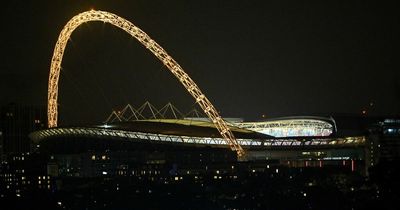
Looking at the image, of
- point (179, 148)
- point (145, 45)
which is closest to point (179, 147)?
point (179, 148)

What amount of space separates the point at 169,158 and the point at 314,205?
121 feet

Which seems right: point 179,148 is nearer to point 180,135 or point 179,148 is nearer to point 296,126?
point 180,135

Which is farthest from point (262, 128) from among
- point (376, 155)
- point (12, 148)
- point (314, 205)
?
point (314, 205)

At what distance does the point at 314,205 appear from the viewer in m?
56.3

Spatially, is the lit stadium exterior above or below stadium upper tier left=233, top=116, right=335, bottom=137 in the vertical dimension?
below

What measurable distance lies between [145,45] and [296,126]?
43535 mm

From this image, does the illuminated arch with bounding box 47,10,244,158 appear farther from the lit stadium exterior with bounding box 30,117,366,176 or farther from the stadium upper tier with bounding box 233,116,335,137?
the stadium upper tier with bounding box 233,116,335,137

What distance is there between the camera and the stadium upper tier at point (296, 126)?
11138 cm

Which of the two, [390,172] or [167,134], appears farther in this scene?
[167,134]

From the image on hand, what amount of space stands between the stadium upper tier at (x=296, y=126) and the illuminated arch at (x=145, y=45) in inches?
887

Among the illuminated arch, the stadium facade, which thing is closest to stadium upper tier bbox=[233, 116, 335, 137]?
the stadium facade

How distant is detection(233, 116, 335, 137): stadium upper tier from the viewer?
111375mm

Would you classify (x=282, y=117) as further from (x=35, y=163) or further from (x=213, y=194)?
(x=213, y=194)

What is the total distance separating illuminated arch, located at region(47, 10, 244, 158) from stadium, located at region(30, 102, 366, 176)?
3738mm
